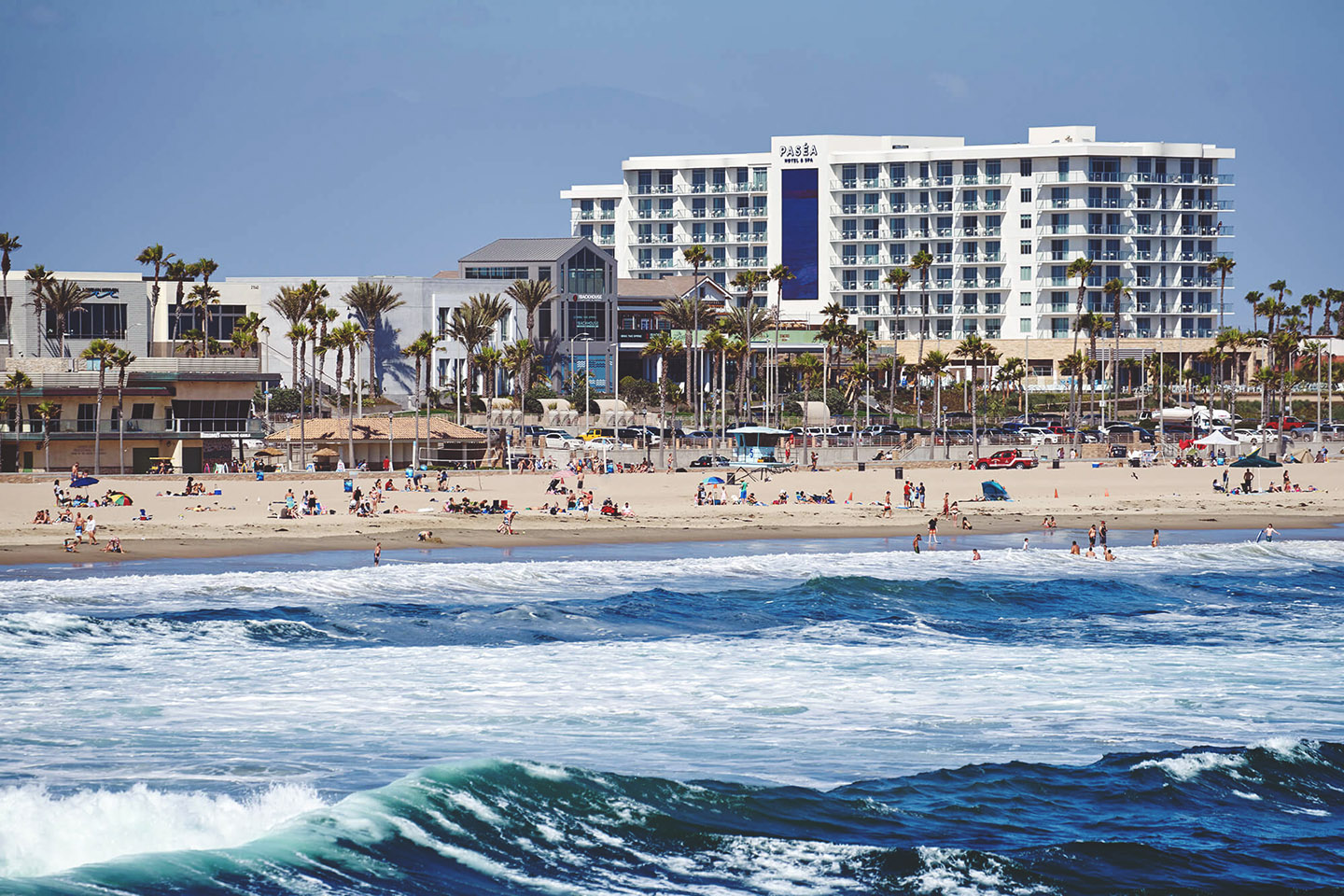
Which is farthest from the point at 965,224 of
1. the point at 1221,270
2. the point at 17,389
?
the point at 17,389

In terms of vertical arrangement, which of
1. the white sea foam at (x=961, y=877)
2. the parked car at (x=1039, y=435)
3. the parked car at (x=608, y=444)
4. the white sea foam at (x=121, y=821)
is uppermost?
the parked car at (x=1039, y=435)

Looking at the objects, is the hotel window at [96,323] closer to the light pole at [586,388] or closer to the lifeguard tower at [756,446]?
the light pole at [586,388]

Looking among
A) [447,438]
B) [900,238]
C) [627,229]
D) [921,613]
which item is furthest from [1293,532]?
[627,229]

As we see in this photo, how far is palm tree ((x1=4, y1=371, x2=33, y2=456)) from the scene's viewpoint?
59562 mm

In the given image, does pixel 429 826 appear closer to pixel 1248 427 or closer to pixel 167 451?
pixel 167 451

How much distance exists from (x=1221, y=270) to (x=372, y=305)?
70.5 metres

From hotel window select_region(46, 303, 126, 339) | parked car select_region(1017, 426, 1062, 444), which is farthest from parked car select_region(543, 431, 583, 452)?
hotel window select_region(46, 303, 126, 339)

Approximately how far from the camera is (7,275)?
8275 cm

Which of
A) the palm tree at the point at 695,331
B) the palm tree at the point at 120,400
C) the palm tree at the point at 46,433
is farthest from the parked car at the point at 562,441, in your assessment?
the palm tree at the point at 46,433

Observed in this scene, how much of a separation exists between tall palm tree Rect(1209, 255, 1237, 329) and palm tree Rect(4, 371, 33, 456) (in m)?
87.1

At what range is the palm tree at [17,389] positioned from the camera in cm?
5956

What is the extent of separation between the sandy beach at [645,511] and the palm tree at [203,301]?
32.1 metres

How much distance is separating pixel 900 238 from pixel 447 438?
2767 inches

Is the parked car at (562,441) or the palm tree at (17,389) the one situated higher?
the palm tree at (17,389)
